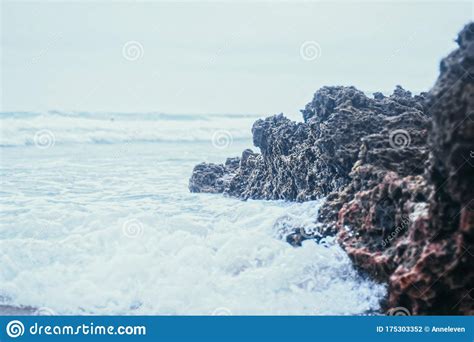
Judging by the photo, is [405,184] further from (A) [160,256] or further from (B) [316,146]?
(A) [160,256]

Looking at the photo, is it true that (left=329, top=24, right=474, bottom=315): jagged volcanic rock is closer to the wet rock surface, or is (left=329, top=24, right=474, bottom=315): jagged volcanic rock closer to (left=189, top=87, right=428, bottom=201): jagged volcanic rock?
the wet rock surface

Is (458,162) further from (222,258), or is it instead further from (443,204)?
(222,258)

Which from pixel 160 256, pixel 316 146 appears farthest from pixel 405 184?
pixel 160 256

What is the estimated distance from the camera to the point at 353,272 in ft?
14.5

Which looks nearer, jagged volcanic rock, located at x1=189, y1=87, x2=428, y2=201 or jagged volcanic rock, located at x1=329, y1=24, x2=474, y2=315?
jagged volcanic rock, located at x1=329, y1=24, x2=474, y2=315

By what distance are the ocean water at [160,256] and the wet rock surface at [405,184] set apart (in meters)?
0.31

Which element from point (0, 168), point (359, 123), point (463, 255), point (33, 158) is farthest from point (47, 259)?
point (33, 158)

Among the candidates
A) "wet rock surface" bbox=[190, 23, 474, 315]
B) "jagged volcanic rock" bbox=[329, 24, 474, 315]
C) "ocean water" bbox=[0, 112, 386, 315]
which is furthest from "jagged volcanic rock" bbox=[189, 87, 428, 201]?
"jagged volcanic rock" bbox=[329, 24, 474, 315]

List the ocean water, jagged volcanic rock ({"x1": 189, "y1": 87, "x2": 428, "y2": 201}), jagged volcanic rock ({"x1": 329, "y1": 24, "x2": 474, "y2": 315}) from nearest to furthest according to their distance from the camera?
jagged volcanic rock ({"x1": 329, "y1": 24, "x2": 474, "y2": 315}), the ocean water, jagged volcanic rock ({"x1": 189, "y1": 87, "x2": 428, "y2": 201})

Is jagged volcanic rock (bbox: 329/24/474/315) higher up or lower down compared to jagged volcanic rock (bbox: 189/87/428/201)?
lower down

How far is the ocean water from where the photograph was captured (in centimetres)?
445

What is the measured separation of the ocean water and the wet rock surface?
312 mm

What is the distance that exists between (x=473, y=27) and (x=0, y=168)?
1147 centimetres

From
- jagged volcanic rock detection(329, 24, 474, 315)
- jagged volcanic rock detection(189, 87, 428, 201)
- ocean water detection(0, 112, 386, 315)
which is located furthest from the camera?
jagged volcanic rock detection(189, 87, 428, 201)
